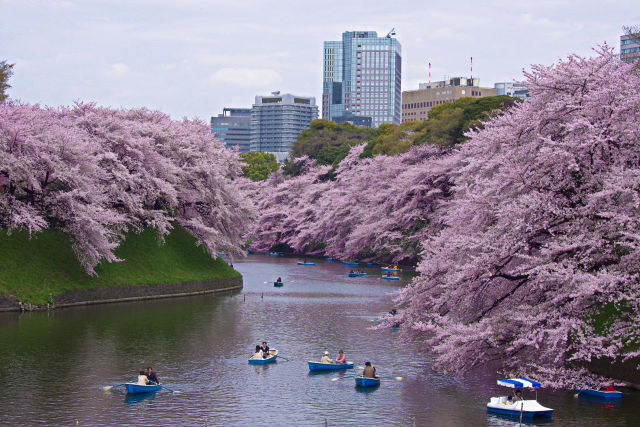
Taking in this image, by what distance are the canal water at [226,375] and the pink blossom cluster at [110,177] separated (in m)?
6.56

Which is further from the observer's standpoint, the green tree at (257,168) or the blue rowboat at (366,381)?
the green tree at (257,168)

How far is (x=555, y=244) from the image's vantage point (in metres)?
32.7

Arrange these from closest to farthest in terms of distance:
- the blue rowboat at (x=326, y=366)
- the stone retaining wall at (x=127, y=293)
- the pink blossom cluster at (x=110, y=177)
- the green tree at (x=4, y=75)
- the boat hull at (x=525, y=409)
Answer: the boat hull at (x=525, y=409)
the blue rowboat at (x=326, y=366)
the stone retaining wall at (x=127, y=293)
the pink blossom cluster at (x=110, y=177)
the green tree at (x=4, y=75)

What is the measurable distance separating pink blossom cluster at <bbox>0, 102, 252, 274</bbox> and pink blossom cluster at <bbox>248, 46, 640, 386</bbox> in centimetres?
2685

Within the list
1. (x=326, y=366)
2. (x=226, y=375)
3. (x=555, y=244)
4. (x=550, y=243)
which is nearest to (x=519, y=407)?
Answer: (x=555, y=244)

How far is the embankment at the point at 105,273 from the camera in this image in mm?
53188

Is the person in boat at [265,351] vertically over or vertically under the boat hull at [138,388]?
over

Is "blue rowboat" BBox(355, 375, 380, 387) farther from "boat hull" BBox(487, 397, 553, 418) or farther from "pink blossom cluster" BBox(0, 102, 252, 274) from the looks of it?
"pink blossom cluster" BBox(0, 102, 252, 274)

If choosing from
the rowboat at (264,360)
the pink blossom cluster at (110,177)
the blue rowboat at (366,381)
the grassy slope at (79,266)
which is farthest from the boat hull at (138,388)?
the pink blossom cluster at (110,177)

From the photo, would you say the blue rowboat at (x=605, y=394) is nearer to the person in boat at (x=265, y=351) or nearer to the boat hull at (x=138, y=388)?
the person in boat at (x=265, y=351)

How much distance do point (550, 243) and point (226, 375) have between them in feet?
51.3

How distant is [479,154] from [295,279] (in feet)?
130

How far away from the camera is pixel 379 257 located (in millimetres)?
105688

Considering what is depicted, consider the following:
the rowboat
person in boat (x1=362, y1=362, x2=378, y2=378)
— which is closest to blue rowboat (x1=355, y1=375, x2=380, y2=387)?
person in boat (x1=362, y1=362, x2=378, y2=378)
